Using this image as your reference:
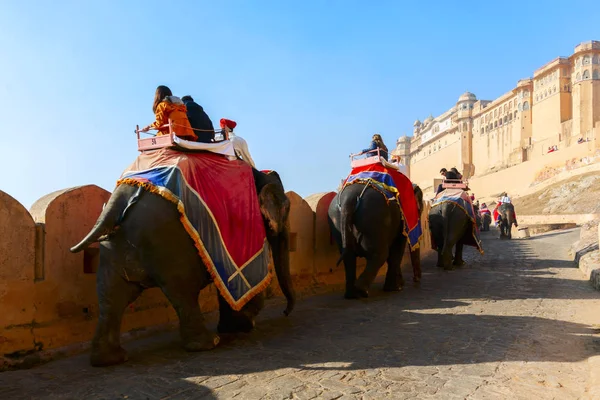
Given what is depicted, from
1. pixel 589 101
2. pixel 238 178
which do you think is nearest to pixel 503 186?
pixel 589 101

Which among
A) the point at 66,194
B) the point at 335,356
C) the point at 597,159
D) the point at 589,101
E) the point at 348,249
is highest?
the point at 589,101

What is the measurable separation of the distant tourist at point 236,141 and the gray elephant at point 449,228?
23.8 ft

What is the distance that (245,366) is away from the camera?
4031 millimetres

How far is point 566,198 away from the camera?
3922 cm

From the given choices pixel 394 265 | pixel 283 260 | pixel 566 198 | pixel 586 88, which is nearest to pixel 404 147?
pixel 586 88

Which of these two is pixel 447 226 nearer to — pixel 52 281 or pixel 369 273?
pixel 369 273

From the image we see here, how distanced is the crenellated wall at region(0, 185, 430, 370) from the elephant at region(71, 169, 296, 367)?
0.65 m

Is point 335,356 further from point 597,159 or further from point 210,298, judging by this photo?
point 597,159

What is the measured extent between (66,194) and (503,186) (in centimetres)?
6206

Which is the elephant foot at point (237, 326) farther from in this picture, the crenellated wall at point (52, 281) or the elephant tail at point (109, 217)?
the elephant tail at point (109, 217)

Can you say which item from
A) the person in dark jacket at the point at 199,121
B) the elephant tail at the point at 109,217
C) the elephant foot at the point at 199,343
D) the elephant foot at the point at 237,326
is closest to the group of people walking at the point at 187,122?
the person in dark jacket at the point at 199,121

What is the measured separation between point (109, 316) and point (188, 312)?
62 cm

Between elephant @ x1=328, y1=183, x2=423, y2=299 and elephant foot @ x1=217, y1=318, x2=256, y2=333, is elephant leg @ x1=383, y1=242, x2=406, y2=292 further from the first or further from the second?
elephant foot @ x1=217, y1=318, x2=256, y2=333

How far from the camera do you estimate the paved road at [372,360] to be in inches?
135
